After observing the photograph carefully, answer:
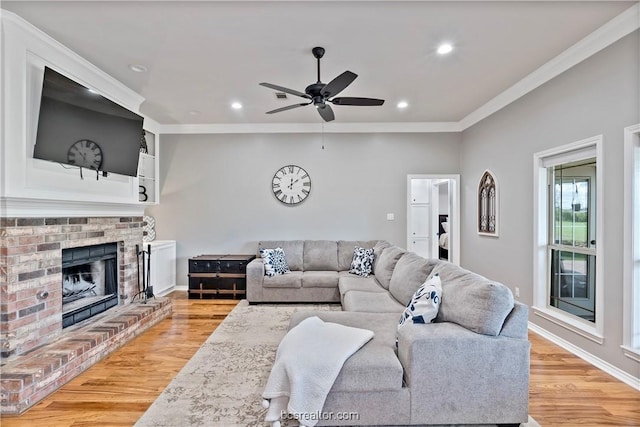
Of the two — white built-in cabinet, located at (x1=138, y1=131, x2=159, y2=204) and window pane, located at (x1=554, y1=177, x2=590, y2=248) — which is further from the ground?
white built-in cabinet, located at (x1=138, y1=131, x2=159, y2=204)

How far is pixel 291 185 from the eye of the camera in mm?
5367

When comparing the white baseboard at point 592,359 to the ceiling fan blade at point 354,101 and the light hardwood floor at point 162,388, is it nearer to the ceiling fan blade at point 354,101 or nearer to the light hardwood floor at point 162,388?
the light hardwood floor at point 162,388

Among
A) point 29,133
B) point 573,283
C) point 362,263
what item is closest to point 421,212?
point 362,263

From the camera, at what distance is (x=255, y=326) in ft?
11.9

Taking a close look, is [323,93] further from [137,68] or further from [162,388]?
[162,388]

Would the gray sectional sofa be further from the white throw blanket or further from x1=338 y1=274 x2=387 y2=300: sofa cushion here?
x1=338 y1=274 x2=387 y2=300: sofa cushion

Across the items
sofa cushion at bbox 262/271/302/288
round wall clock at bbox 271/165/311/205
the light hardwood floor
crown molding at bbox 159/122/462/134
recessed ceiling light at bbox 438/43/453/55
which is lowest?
the light hardwood floor

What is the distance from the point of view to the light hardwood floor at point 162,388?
2033 mm

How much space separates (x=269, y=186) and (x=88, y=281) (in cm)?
282

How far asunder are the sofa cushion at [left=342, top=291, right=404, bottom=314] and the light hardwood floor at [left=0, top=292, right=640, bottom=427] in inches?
46.7

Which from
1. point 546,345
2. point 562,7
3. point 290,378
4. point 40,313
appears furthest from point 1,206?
point 546,345

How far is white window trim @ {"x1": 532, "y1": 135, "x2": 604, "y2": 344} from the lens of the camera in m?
2.68

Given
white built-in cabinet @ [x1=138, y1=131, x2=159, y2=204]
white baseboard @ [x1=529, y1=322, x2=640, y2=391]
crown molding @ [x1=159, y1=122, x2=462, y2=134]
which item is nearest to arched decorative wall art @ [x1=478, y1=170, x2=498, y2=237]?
crown molding @ [x1=159, y1=122, x2=462, y2=134]

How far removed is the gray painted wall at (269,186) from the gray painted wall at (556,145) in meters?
1.08
